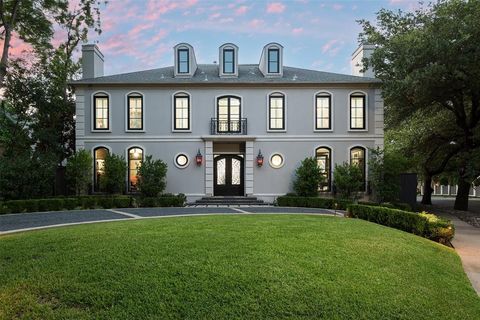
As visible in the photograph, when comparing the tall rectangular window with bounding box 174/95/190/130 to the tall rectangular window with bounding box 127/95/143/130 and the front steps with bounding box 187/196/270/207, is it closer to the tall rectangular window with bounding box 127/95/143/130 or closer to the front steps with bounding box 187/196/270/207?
the tall rectangular window with bounding box 127/95/143/130

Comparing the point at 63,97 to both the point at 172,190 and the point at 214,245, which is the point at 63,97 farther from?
the point at 214,245

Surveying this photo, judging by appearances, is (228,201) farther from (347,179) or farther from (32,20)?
(32,20)

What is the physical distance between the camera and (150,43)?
1492 centimetres

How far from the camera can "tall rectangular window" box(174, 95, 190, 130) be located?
54.3ft

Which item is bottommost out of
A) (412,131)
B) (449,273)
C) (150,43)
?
(449,273)

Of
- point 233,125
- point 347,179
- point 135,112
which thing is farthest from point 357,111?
point 135,112

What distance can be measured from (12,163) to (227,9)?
39.7ft

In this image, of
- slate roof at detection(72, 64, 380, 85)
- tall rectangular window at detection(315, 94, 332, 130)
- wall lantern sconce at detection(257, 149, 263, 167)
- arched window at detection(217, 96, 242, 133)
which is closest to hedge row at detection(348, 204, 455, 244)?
wall lantern sconce at detection(257, 149, 263, 167)

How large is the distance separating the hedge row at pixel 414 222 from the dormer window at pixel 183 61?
12.0 m

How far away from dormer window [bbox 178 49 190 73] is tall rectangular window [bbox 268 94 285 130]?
5.11m

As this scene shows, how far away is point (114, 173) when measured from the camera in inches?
603

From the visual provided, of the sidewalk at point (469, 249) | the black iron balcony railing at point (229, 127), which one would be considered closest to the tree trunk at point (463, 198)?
the sidewalk at point (469, 249)

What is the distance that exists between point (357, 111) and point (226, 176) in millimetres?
8067

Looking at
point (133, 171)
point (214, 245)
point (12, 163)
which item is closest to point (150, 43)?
point (133, 171)
